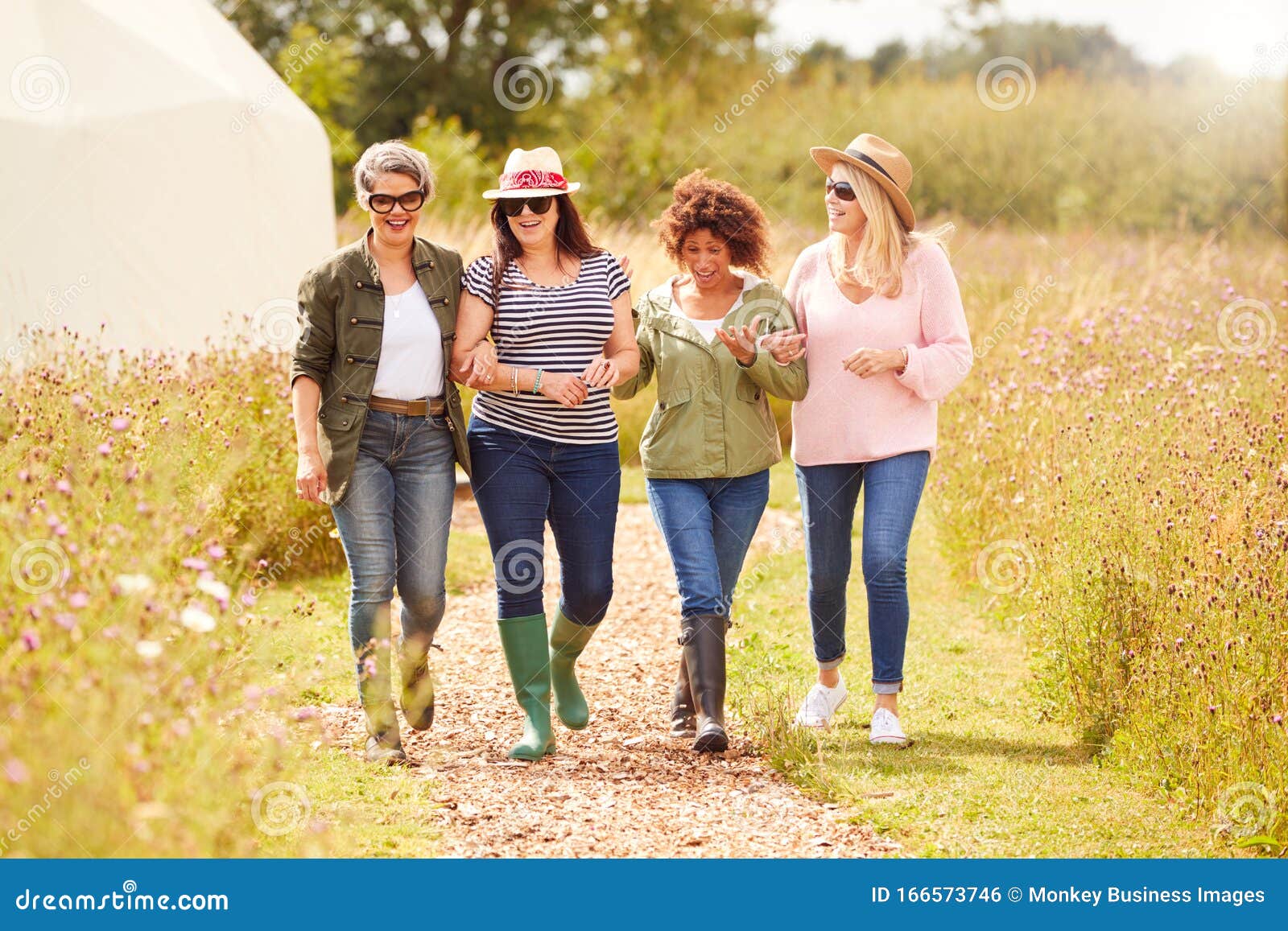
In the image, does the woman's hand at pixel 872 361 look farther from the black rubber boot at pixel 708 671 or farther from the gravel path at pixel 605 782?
the gravel path at pixel 605 782

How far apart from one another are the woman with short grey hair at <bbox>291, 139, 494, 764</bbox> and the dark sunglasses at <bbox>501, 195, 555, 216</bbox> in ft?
0.84

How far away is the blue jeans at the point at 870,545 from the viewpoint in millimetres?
4441

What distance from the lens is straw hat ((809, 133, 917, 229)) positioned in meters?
4.42

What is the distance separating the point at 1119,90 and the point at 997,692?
19.0 metres

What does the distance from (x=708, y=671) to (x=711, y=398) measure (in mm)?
879

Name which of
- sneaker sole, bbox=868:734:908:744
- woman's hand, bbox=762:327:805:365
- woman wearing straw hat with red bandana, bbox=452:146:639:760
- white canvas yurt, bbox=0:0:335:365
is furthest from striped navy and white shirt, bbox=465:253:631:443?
white canvas yurt, bbox=0:0:335:365

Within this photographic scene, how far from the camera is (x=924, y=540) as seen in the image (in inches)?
328

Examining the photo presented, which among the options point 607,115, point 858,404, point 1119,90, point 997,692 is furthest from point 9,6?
point 1119,90

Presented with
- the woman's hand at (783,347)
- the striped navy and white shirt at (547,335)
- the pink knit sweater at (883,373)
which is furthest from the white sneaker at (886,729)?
the striped navy and white shirt at (547,335)

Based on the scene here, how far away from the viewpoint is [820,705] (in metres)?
4.82

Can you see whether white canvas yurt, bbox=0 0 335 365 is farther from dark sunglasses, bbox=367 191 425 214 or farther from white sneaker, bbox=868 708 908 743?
white sneaker, bbox=868 708 908 743

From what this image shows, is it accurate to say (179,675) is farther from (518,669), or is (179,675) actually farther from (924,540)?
(924,540)

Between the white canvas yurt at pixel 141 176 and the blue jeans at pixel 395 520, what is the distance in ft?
13.5

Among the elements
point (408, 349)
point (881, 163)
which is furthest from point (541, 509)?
point (881, 163)
